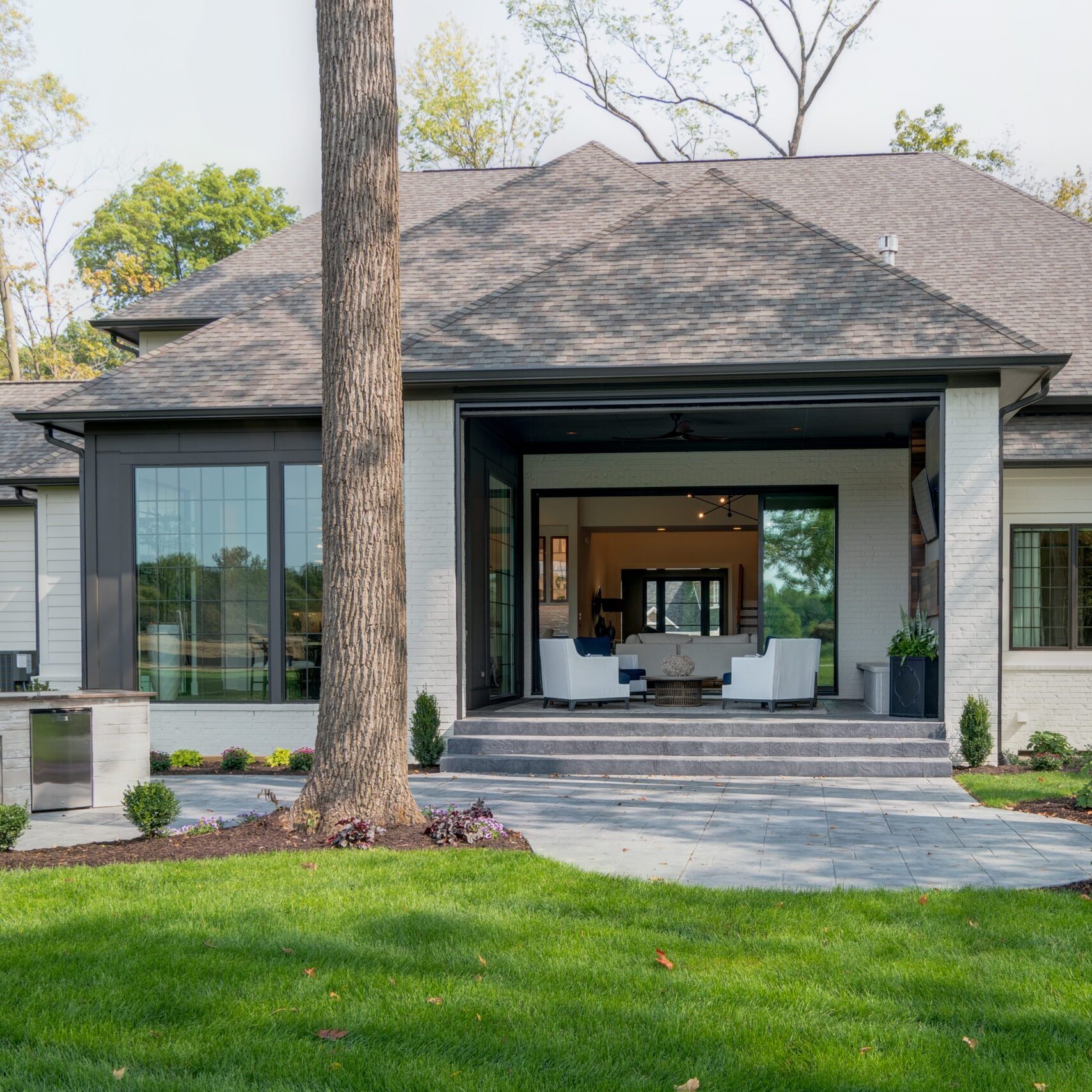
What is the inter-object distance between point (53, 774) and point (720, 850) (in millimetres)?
5069

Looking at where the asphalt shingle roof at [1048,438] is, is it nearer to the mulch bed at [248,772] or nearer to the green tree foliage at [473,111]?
the mulch bed at [248,772]

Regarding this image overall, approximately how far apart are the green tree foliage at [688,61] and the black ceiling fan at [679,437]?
1436 cm

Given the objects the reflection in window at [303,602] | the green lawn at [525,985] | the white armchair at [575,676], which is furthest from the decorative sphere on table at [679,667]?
the green lawn at [525,985]

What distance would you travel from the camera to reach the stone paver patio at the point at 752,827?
6.50m

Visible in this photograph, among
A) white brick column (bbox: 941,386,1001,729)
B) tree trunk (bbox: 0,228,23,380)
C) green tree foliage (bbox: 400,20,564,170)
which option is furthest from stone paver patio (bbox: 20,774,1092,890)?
green tree foliage (bbox: 400,20,564,170)

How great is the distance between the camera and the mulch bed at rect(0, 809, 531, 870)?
6641 mm

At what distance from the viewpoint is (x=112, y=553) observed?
12.2 meters

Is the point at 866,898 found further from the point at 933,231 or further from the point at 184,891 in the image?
the point at 933,231

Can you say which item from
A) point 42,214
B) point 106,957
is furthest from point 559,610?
point 42,214

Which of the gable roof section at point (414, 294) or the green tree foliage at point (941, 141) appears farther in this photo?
the green tree foliage at point (941, 141)

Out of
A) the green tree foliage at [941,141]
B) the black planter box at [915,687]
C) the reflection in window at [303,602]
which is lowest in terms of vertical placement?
the black planter box at [915,687]

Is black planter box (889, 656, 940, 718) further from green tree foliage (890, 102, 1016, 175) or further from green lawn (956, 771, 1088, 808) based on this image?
green tree foliage (890, 102, 1016, 175)

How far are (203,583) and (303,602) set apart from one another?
109 cm

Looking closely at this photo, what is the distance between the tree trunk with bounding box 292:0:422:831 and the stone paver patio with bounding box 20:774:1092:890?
1.28 meters
